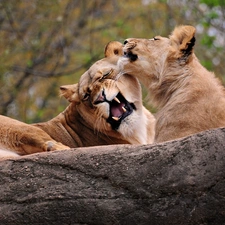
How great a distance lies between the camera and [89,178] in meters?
4.36

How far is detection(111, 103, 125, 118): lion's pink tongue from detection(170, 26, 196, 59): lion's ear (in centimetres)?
68

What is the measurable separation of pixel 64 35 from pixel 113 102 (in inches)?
361

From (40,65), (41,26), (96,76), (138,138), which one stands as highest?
(96,76)

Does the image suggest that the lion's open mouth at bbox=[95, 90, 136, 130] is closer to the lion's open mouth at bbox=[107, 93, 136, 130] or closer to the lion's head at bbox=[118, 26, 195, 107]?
the lion's open mouth at bbox=[107, 93, 136, 130]

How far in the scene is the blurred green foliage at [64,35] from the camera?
12.7m

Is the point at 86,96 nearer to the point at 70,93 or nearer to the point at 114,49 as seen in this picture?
the point at 70,93

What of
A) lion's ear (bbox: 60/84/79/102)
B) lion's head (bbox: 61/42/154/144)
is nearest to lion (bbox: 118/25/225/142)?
lion's head (bbox: 61/42/154/144)

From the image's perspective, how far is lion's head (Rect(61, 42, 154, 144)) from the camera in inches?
232

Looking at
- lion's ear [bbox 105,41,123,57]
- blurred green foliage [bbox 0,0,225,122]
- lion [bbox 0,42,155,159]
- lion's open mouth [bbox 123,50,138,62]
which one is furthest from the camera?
blurred green foliage [bbox 0,0,225,122]

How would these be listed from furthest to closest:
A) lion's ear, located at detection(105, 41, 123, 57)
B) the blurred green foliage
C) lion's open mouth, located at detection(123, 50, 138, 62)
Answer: the blurred green foliage
lion's ear, located at detection(105, 41, 123, 57)
lion's open mouth, located at detection(123, 50, 138, 62)

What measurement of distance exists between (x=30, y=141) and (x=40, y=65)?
920 cm

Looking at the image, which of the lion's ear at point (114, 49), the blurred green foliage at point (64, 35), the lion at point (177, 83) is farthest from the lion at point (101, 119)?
the blurred green foliage at point (64, 35)

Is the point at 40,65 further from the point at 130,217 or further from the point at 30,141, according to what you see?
the point at 130,217

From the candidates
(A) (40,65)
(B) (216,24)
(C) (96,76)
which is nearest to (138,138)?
(C) (96,76)
